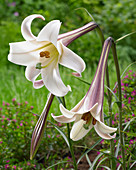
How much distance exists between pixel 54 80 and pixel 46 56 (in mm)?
103

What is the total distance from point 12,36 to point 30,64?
4.39m

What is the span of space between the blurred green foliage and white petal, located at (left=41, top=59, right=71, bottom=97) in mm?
3295

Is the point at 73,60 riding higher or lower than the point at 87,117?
higher

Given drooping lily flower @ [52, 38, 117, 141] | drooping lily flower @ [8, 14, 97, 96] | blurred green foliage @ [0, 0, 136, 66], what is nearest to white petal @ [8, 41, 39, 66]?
drooping lily flower @ [8, 14, 97, 96]

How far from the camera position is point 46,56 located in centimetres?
116

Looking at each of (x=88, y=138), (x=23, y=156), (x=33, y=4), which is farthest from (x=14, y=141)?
(x=33, y=4)

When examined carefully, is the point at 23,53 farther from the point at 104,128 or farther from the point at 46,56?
the point at 104,128

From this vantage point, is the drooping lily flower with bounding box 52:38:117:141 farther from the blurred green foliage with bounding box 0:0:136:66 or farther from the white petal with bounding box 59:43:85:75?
the blurred green foliage with bounding box 0:0:136:66

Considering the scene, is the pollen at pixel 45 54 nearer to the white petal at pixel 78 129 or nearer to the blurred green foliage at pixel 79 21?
the white petal at pixel 78 129

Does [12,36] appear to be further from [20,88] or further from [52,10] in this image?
[20,88]

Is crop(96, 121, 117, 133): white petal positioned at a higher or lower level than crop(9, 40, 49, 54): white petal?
lower

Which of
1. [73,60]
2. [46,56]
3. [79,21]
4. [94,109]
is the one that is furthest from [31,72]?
[79,21]

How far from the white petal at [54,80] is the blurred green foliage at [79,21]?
3.30 metres

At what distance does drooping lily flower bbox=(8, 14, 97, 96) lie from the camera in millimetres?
1041
